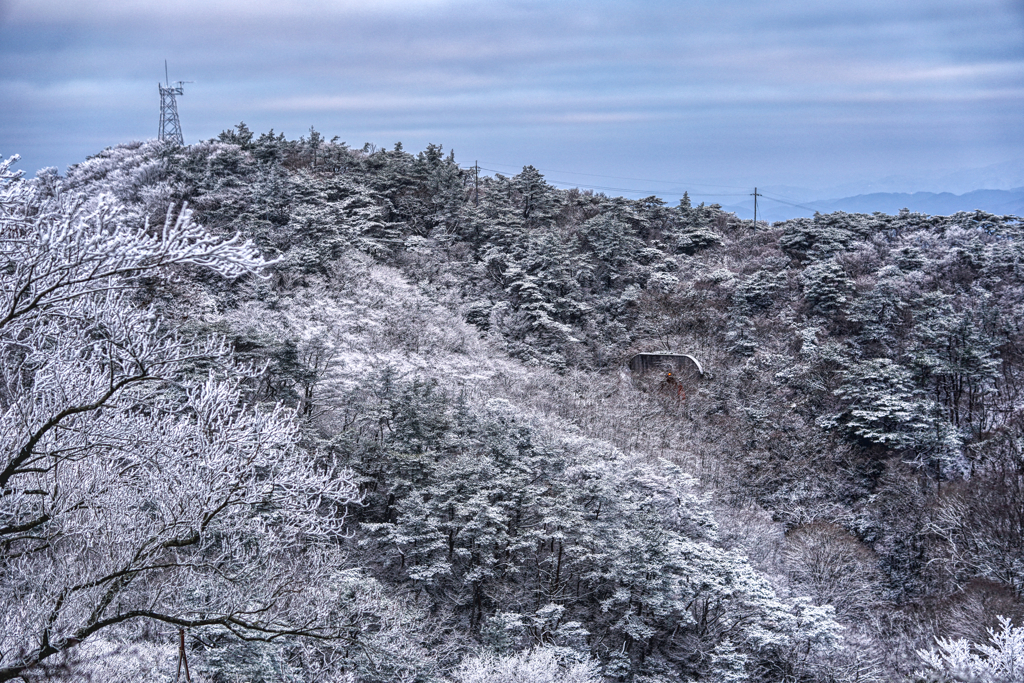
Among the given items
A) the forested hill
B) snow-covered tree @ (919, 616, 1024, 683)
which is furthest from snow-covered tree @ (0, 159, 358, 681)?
snow-covered tree @ (919, 616, 1024, 683)

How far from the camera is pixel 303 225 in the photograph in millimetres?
30812

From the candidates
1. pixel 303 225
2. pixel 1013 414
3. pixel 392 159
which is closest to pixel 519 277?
pixel 303 225

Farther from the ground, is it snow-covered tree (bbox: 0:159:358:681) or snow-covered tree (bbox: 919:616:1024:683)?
snow-covered tree (bbox: 0:159:358:681)

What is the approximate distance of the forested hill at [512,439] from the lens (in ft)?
21.6

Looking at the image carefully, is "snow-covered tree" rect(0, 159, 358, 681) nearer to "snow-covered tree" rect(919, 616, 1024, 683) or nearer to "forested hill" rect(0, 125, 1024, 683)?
"forested hill" rect(0, 125, 1024, 683)

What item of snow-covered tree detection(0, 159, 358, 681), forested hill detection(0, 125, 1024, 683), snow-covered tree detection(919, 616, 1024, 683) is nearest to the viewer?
snow-covered tree detection(0, 159, 358, 681)

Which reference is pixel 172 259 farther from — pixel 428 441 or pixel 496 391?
pixel 496 391

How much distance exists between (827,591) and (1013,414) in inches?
435

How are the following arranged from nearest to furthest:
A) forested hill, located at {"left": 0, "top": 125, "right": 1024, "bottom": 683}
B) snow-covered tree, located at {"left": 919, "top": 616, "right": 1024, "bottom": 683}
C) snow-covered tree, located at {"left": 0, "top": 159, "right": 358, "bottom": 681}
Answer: snow-covered tree, located at {"left": 0, "top": 159, "right": 358, "bottom": 681} → forested hill, located at {"left": 0, "top": 125, "right": 1024, "bottom": 683} → snow-covered tree, located at {"left": 919, "top": 616, "right": 1024, "bottom": 683}

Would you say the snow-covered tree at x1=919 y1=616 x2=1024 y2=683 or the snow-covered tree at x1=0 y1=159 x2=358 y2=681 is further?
the snow-covered tree at x1=919 y1=616 x2=1024 y2=683

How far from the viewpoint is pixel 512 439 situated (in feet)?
56.2

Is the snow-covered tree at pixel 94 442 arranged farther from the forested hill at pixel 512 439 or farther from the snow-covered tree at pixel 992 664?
the snow-covered tree at pixel 992 664

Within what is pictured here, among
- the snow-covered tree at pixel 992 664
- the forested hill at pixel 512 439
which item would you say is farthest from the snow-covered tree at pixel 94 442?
the snow-covered tree at pixel 992 664

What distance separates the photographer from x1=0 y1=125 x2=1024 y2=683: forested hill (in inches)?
259
